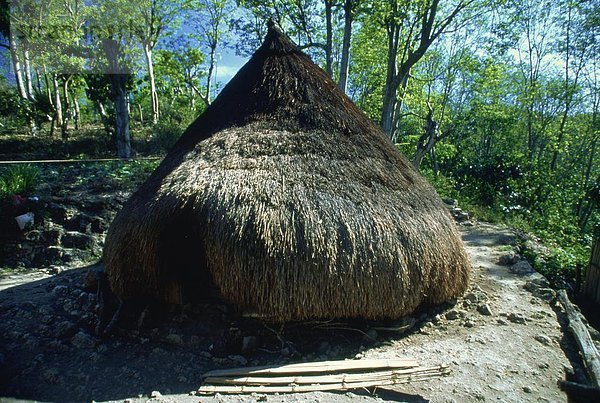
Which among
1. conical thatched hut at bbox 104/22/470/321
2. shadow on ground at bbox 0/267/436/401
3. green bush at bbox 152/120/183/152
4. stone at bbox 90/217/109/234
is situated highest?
green bush at bbox 152/120/183/152

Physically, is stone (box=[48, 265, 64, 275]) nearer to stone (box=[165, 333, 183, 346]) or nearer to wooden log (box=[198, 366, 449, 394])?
stone (box=[165, 333, 183, 346])

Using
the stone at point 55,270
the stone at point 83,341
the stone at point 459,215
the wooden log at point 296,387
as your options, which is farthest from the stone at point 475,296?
the stone at point 55,270

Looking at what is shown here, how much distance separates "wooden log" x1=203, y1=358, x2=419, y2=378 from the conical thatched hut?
499mm

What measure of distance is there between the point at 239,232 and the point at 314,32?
13.8 meters

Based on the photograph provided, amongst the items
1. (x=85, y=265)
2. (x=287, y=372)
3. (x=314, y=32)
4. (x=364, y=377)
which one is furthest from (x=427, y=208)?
(x=314, y=32)

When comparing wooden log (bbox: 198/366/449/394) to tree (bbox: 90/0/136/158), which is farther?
tree (bbox: 90/0/136/158)

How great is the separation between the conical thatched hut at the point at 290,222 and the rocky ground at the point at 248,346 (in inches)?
13.9

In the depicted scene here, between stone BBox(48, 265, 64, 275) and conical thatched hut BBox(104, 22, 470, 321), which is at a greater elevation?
conical thatched hut BBox(104, 22, 470, 321)

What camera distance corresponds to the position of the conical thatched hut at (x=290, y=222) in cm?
343

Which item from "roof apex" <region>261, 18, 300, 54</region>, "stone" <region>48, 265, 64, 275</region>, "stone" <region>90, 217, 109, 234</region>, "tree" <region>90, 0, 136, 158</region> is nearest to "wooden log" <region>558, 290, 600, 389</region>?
"roof apex" <region>261, 18, 300, 54</region>

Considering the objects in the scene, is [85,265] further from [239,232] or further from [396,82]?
[396,82]

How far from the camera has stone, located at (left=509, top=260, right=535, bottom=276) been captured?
18.5ft

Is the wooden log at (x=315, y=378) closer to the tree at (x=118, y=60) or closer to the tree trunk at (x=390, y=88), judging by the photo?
the tree trunk at (x=390, y=88)

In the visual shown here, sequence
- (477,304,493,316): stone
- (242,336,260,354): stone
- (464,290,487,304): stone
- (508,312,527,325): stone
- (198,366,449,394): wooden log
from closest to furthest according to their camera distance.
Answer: (198,366,449,394): wooden log
(242,336,260,354): stone
(508,312,527,325): stone
(477,304,493,316): stone
(464,290,487,304): stone
